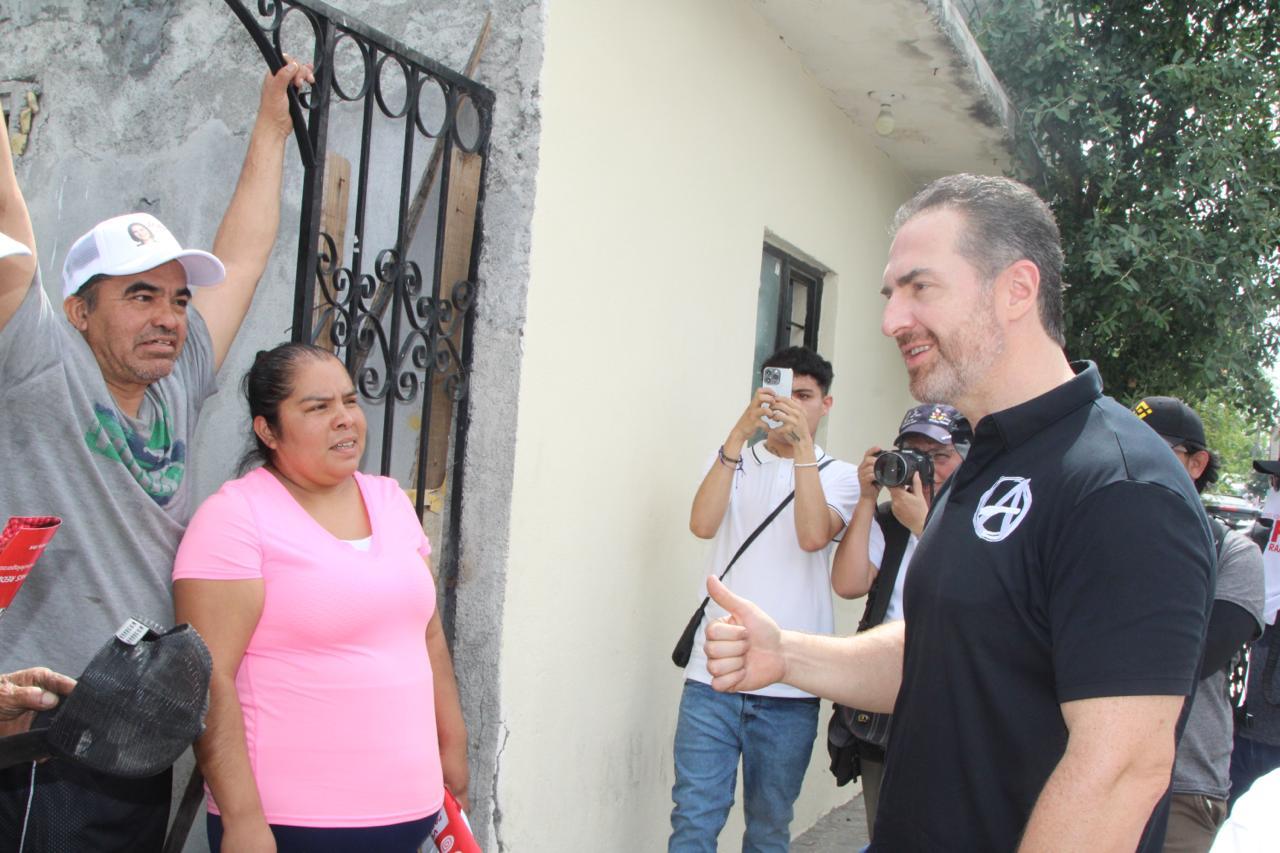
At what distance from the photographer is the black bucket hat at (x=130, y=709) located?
5.31 ft

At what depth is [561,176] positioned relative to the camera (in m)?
2.96

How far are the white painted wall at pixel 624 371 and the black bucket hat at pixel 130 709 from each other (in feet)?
3.94

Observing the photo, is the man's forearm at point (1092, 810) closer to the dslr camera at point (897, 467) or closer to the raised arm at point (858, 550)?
the dslr camera at point (897, 467)

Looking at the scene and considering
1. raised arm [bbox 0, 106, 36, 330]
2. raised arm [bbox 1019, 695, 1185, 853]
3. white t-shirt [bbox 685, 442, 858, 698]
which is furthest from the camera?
white t-shirt [bbox 685, 442, 858, 698]

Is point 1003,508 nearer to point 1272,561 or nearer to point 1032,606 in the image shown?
point 1032,606

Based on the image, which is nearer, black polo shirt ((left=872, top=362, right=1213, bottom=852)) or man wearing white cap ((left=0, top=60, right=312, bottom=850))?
black polo shirt ((left=872, top=362, right=1213, bottom=852))

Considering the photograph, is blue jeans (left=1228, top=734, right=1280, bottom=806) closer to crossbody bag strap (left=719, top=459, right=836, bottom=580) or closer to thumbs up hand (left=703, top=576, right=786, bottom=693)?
crossbody bag strap (left=719, top=459, right=836, bottom=580)

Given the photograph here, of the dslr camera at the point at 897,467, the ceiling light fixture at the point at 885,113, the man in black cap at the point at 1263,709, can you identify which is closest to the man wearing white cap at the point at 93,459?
the dslr camera at the point at 897,467

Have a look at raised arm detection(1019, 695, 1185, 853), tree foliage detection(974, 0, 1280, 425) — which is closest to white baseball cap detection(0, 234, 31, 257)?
raised arm detection(1019, 695, 1185, 853)

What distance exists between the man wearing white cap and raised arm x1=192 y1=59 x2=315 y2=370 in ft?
0.46

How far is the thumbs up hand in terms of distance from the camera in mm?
1952

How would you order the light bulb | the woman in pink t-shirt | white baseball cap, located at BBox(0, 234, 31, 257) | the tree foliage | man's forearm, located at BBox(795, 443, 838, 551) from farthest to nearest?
the tree foliage, the light bulb, man's forearm, located at BBox(795, 443, 838, 551), the woman in pink t-shirt, white baseball cap, located at BBox(0, 234, 31, 257)

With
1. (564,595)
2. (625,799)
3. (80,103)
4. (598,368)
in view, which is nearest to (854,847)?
(625,799)

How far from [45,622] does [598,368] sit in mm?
1628
